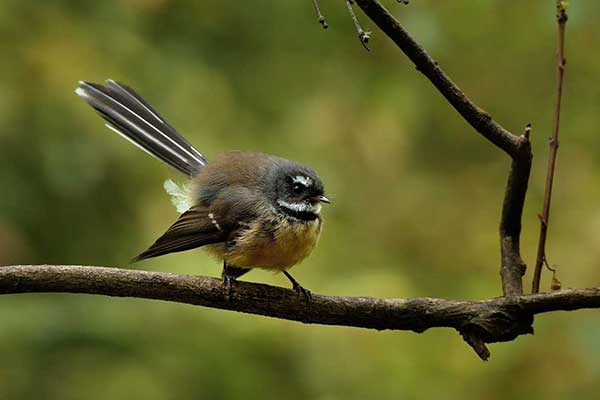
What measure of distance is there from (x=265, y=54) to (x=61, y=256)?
2.08 meters

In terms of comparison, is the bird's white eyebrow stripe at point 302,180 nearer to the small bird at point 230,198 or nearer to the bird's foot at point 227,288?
the small bird at point 230,198

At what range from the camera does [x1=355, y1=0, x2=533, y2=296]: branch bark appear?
7.47 feet

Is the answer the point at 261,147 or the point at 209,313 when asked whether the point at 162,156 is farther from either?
the point at 261,147

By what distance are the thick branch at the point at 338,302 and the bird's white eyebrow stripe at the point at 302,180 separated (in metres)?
1.06

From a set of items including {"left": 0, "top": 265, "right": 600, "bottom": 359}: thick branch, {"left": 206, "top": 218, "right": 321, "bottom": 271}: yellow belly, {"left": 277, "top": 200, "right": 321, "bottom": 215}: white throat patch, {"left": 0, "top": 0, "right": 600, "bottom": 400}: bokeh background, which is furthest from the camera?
{"left": 0, "top": 0, "right": 600, "bottom": 400}: bokeh background

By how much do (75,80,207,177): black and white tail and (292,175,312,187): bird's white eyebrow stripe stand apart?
0.62 m

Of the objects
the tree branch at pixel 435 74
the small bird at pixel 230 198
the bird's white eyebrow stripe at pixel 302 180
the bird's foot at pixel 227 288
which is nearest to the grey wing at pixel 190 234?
the small bird at pixel 230 198

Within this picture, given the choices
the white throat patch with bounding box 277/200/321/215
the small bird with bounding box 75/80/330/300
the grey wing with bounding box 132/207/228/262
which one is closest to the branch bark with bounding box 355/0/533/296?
the small bird with bounding box 75/80/330/300

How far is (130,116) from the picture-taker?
3953 millimetres

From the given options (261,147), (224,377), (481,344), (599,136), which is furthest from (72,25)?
(481,344)

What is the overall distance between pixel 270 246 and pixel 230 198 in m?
0.35

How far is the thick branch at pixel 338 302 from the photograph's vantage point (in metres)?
2.52

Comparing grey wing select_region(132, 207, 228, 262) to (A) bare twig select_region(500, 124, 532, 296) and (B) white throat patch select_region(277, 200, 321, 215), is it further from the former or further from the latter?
(A) bare twig select_region(500, 124, 532, 296)

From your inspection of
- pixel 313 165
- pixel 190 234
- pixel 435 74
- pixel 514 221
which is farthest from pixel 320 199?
pixel 435 74
